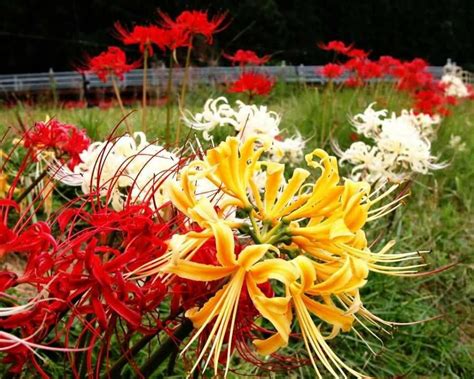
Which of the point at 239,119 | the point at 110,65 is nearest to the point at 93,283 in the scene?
the point at 239,119

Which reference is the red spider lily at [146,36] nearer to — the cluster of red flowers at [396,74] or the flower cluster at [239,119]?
the flower cluster at [239,119]

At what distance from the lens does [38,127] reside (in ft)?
7.57

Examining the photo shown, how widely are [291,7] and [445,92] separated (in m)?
13.5

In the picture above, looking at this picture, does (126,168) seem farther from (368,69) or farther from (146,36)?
(368,69)

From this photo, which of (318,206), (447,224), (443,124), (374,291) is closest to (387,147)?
(374,291)

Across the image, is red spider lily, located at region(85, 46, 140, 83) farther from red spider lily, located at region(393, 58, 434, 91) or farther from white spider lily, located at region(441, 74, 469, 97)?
white spider lily, located at region(441, 74, 469, 97)

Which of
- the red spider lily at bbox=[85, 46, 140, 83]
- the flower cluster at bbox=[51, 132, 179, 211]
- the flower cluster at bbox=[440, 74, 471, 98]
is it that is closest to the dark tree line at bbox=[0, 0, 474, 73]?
the flower cluster at bbox=[440, 74, 471, 98]

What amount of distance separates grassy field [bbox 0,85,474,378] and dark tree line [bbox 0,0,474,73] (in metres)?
10.1

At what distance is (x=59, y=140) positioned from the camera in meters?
2.29

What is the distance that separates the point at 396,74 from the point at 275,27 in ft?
40.0

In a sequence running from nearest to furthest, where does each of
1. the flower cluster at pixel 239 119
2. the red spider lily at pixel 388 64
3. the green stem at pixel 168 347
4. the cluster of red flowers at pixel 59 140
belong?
the green stem at pixel 168 347 → the cluster of red flowers at pixel 59 140 → the flower cluster at pixel 239 119 → the red spider lily at pixel 388 64

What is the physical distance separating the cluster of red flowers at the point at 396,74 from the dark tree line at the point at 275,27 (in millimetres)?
9083

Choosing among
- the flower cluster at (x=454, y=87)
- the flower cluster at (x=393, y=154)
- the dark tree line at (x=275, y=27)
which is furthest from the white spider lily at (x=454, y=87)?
the dark tree line at (x=275, y=27)

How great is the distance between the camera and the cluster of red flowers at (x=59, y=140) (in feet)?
7.39
